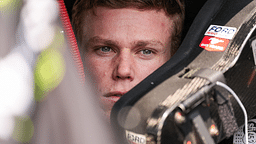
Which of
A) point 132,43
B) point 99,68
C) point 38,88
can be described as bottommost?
point 99,68

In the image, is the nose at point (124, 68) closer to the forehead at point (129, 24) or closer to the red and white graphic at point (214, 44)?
the forehead at point (129, 24)

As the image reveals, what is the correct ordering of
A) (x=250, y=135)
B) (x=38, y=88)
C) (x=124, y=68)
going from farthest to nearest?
(x=124, y=68)
(x=250, y=135)
(x=38, y=88)

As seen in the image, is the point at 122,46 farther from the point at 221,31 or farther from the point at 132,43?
the point at 221,31

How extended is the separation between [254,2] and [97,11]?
0.57 m

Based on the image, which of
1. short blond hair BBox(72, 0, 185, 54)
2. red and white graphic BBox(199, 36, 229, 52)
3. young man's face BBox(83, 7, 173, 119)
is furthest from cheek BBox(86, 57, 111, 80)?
red and white graphic BBox(199, 36, 229, 52)

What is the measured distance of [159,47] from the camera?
3.90 feet

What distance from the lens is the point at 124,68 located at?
1090mm

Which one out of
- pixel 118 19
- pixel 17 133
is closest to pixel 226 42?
pixel 118 19

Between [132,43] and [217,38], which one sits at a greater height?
[217,38]

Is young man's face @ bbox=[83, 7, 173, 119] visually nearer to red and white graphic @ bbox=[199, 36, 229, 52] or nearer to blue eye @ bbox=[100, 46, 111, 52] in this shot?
blue eye @ bbox=[100, 46, 111, 52]

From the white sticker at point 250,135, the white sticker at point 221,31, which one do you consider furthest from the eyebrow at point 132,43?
the white sticker at point 250,135

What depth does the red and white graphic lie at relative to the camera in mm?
846

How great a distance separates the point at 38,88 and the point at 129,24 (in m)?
0.60

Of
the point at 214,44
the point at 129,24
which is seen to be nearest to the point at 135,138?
the point at 214,44
